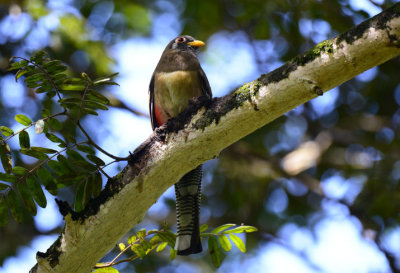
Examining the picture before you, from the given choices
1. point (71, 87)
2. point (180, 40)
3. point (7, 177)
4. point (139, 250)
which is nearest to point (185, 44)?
point (180, 40)

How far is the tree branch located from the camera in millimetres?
2639

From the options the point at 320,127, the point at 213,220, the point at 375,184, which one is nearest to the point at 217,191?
the point at 213,220

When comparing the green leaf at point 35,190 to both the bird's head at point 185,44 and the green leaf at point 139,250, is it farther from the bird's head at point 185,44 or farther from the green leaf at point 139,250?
the bird's head at point 185,44

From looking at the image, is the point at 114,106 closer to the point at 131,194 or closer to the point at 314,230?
the point at 314,230

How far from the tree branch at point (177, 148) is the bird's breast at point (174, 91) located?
1.61 m

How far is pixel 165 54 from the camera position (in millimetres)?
5414

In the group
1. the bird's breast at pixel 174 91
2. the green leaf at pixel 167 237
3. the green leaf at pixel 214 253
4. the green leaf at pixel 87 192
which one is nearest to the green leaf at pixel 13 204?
the green leaf at pixel 87 192

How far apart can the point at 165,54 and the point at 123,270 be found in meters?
3.73

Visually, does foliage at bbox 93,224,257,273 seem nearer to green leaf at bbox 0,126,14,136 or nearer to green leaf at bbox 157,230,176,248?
green leaf at bbox 157,230,176,248

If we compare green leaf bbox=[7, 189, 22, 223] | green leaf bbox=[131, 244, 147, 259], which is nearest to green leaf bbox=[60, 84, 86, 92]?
green leaf bbox=[7, 189, 22, 223]

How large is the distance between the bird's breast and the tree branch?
5.29 feet

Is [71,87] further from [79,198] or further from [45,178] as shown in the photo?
[79,198]

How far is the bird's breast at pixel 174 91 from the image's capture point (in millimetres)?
4762

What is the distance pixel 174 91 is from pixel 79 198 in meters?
1.90
